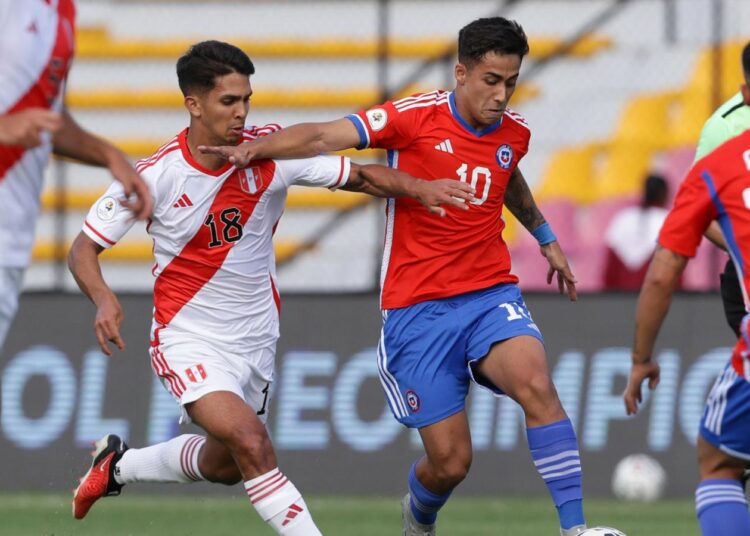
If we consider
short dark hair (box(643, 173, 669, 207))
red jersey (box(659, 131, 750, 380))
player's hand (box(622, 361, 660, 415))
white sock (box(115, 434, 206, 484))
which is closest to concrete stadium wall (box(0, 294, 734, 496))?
short dark hair (box(643, 173, 669, 207))

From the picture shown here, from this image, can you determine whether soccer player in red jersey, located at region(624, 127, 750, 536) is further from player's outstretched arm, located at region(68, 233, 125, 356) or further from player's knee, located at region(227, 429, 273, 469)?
player's outstretched arm, located at region(68, 233, 125, 356)

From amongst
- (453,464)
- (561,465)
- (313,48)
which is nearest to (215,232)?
(453,464)

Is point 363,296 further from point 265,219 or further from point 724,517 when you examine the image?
point 724,517

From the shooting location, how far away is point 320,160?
7.53 metres

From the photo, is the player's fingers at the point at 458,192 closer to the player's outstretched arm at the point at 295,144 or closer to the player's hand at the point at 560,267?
the player's outstretched arm at the point at 295,144

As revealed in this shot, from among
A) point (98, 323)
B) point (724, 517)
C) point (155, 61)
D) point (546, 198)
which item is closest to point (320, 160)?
point (98, 323)

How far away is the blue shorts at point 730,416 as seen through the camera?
5.54 meters

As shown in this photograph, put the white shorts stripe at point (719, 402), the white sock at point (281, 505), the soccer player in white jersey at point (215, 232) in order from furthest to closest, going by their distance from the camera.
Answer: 1. the soccer player in white jersey at point (215, 232)
2. the white sock at point (281, 505)
3. the white shorts stripe at point (719, 402)

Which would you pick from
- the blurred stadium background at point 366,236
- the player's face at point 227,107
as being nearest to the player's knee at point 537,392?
the player's face at point 227,107

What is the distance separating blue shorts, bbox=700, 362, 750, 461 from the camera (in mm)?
5539

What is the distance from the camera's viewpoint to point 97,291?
7.11 m

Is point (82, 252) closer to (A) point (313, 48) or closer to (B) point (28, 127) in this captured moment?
(B) point (28, 127)

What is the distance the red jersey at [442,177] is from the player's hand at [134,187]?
2.08m

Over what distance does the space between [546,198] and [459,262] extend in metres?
6.55
